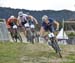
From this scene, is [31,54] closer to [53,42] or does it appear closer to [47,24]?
[53,42]

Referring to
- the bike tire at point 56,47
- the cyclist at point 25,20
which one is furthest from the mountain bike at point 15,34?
the bike tire at point 56,47

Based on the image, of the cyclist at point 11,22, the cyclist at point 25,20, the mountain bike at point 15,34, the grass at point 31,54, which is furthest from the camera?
the cyclist at point 11,22

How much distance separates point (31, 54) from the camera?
18219 millimetres

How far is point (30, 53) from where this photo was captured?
730 inches

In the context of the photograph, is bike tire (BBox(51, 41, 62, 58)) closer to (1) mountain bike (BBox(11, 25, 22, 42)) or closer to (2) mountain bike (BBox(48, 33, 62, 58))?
(2) mountain bike (BBox(48, 33, 62, 58))

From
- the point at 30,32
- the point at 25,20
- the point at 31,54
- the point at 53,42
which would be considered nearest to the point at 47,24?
the point at 53,42

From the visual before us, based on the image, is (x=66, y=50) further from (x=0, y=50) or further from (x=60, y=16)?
(x=60, y=16)

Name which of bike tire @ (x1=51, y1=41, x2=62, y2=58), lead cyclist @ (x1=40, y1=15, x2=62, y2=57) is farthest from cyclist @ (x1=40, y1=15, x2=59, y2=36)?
bike tire @ (x1=51, y1=41, x2=62, y2=58)

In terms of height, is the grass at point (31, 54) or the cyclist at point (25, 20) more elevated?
the cyclist at point (25, 20)

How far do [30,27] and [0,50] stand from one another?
16.8 feet

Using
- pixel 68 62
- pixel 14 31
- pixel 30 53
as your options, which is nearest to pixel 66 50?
pixel 30 53

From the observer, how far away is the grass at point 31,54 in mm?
16594

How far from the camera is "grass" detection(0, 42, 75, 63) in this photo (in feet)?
54.4

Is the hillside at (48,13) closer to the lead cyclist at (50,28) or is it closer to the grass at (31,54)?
the grass at (31,54)
